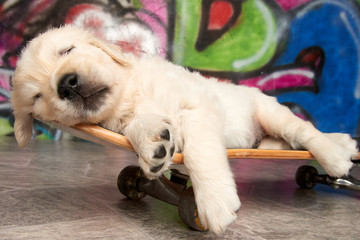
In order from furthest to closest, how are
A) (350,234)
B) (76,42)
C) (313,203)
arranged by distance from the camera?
(313,203) < (76,42) < (350,234)

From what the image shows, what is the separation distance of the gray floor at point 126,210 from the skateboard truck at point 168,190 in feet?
0.23

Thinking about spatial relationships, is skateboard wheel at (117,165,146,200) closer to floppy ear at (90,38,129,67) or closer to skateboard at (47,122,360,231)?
skateboard at (47,122,360,231)

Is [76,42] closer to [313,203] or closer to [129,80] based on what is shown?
[129,80]

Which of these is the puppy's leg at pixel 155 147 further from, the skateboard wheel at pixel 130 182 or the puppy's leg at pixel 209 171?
the skateboard wheel at pixel 130 182

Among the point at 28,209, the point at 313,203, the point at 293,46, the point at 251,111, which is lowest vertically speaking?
the point at 28,209

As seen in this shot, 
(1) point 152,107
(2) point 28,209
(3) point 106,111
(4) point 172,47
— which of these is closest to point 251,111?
(1) point 152,107

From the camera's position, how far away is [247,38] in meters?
6.20

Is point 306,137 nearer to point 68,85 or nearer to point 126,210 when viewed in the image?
point 126,210

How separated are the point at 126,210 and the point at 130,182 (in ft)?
0.93

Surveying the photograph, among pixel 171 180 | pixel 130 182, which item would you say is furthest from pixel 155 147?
pixel 130 182

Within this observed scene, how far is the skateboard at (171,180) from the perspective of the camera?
174cm

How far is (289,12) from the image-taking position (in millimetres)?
6152

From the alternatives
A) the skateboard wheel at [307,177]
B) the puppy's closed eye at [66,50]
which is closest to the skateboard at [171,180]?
the skateboard wheel at [307,177]

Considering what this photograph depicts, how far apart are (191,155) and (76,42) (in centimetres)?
97
